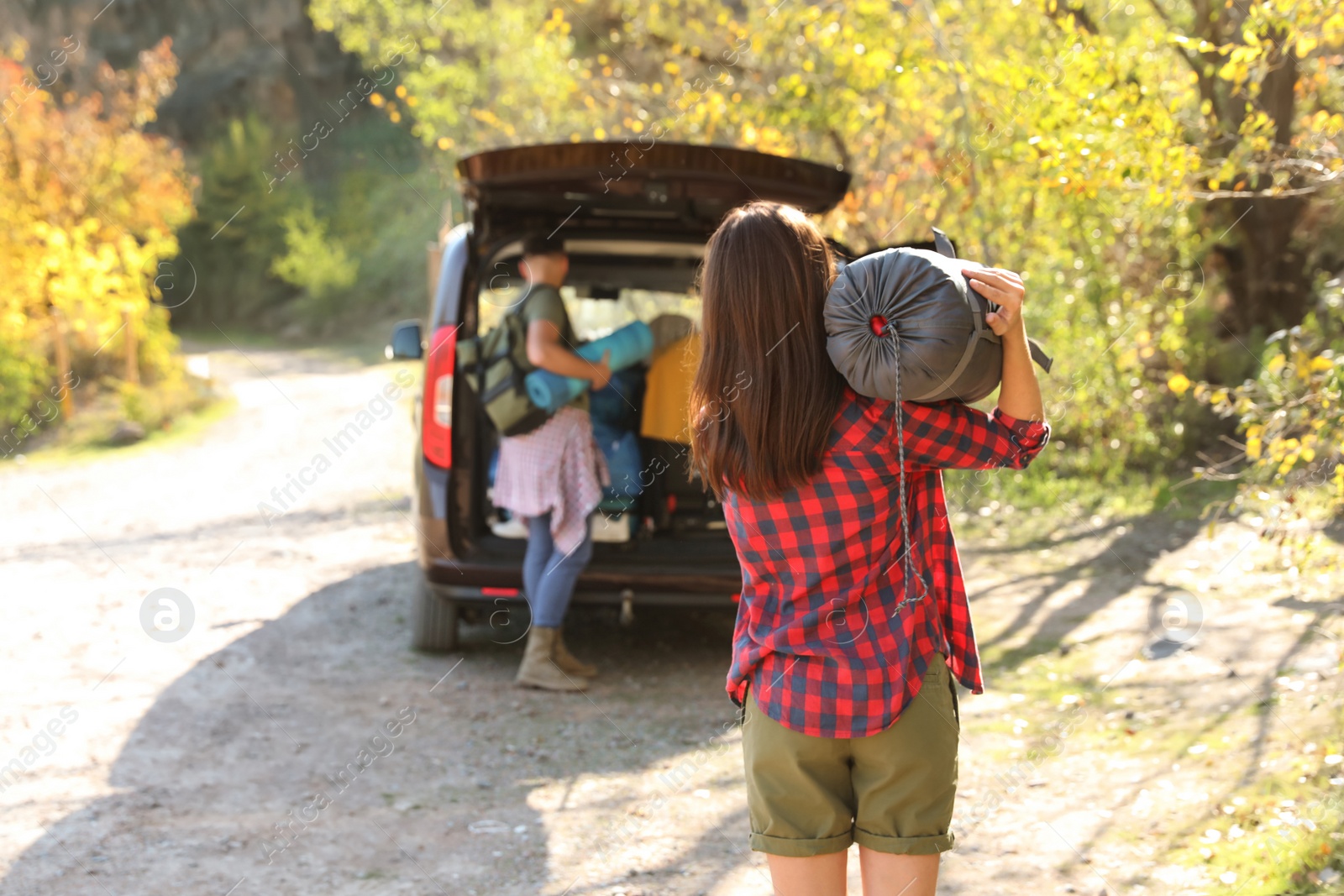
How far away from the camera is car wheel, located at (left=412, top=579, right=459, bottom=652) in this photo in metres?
5.95

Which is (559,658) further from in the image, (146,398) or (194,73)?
(194,73)

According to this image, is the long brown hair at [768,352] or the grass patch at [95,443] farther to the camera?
the grass patch at [95,443]

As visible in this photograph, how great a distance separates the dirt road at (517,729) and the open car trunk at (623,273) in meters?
0.63

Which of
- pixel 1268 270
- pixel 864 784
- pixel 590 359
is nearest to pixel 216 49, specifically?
pixel 1268 270

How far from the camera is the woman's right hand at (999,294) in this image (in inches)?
79.9

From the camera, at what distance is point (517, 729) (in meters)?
5.04

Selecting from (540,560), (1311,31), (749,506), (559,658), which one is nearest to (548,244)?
(540,560)

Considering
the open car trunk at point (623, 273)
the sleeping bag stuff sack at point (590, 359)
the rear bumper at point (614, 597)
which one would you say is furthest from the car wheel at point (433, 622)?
the sleeping bag stuff sack at point (590, 359)

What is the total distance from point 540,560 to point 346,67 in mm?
39053

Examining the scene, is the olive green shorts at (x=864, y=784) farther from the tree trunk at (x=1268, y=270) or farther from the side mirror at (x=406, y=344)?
the tree trunk at (x=1268, y=270)

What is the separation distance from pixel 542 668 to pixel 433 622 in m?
0.76

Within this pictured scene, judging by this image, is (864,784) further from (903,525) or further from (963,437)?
(963,437)

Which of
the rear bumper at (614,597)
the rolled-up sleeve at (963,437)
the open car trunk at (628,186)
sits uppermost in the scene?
the open car trunk at (628,186)

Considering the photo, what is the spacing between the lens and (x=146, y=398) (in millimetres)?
14430
